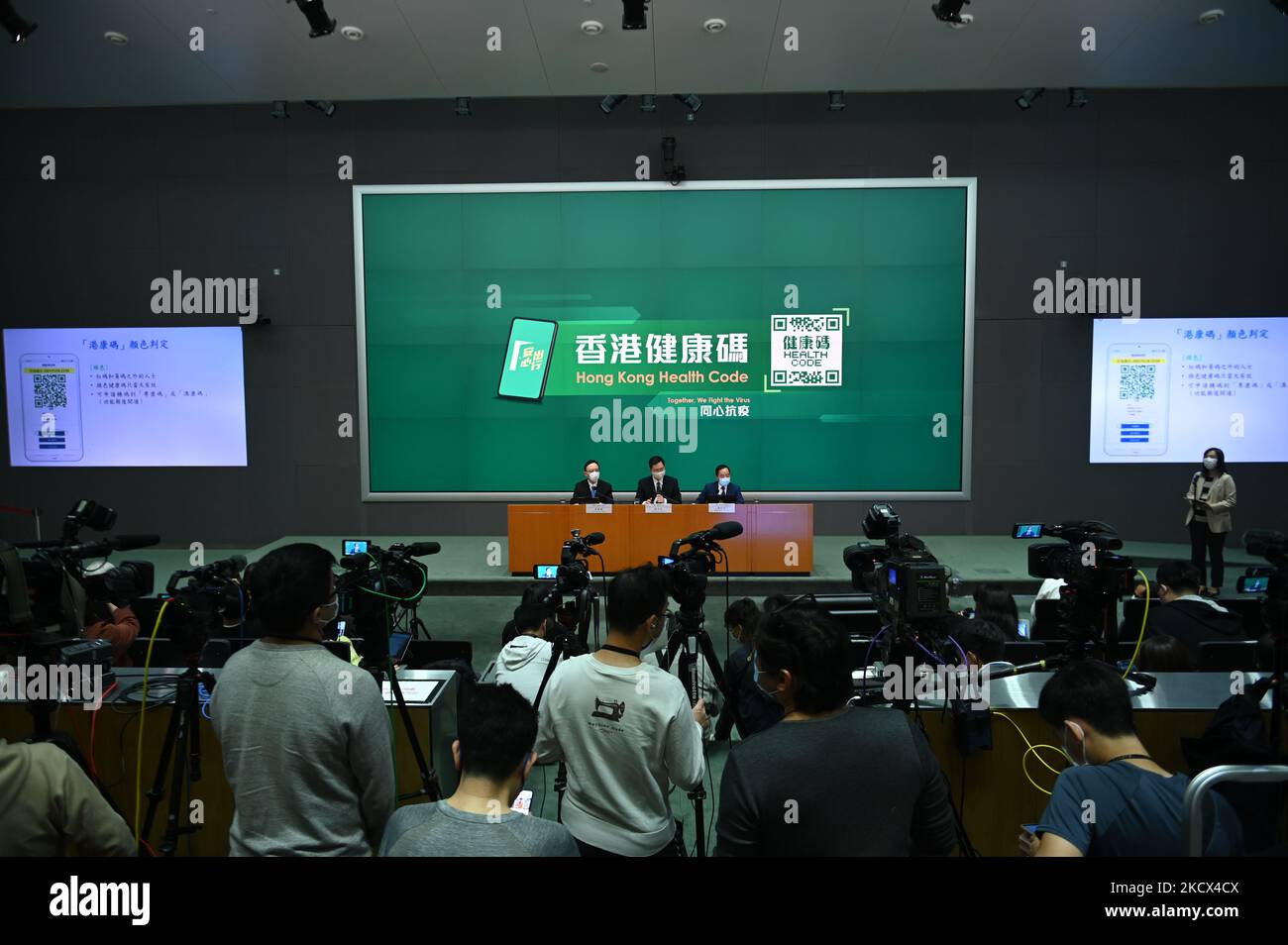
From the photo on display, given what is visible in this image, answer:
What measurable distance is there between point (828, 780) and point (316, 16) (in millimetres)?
5852

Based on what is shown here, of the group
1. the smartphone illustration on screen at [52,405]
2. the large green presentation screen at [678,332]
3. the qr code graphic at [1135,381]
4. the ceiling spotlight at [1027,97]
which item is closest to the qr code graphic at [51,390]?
the smartphone illustration on screen at [52,405]

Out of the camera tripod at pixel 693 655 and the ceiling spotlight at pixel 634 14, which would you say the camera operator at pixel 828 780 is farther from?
the ceiling spotlight at pixel 634 14

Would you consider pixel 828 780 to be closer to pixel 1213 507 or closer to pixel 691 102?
pixel 1213 507

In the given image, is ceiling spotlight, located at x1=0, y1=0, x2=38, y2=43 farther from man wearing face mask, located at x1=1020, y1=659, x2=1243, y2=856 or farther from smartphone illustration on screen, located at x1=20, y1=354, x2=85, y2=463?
man wearing face mask, located at x1=1020, y1=659, x2=1243, y2=856

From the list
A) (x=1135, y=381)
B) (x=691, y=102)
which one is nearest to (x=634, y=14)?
(x=691, y=102)

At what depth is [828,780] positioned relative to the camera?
4.82ft

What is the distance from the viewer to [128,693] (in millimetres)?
2705

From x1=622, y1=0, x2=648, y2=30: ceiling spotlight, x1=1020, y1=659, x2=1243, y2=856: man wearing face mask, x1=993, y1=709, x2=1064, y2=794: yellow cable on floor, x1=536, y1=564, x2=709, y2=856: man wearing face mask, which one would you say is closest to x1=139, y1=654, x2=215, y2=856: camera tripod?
x1=536, y1=564, x2=709, y2=856: man wearing face mask

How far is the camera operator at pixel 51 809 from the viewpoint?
1.45 m

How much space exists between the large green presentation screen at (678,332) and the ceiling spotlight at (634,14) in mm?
3791
